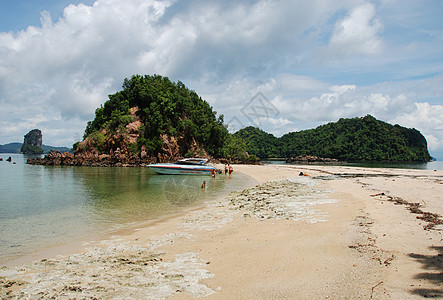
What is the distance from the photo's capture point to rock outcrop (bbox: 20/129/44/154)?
187 metres


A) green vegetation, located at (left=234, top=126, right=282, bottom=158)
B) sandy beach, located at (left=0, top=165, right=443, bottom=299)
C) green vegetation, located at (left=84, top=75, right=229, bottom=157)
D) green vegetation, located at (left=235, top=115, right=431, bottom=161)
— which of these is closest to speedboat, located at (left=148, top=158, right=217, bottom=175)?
green vegetation, located at (left=84, top=75, right=229, bottom=157)

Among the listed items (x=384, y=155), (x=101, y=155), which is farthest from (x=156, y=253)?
(x=384, y=155)

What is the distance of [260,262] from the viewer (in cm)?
545

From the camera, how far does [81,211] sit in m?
13.1

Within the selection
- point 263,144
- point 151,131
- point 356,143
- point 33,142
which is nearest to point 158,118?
point 151,131

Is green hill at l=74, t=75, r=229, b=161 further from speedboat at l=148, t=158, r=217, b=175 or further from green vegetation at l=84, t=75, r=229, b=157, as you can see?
speedboat at l=148, t=158, r=217, b=175

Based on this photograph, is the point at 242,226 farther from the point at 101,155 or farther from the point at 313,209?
the point at 101,155

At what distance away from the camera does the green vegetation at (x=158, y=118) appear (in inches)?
2254

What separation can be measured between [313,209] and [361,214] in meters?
1.87

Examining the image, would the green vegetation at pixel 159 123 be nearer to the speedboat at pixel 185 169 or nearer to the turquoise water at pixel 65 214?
the speedboat at pixel 185 169

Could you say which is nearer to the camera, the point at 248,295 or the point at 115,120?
the point at 248,295

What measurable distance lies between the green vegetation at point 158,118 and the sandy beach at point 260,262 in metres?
50.0

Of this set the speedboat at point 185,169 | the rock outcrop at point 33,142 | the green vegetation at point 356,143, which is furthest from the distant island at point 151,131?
the rock outcrop at point 33,142

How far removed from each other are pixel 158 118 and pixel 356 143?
296 ft
